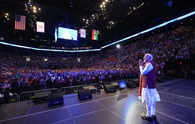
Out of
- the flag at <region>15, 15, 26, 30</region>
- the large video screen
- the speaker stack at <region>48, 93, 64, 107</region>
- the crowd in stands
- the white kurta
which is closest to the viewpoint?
the white kurta

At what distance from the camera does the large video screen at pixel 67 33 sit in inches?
378

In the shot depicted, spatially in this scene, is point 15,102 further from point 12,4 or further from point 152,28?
point 152,28

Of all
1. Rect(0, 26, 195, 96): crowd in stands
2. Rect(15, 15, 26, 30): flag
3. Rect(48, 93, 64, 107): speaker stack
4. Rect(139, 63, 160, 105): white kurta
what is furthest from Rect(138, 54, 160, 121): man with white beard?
Rect(15, 15, 26, 30): flag

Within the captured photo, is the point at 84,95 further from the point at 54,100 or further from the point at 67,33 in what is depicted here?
the point at 67,33

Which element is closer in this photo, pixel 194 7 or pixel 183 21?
pixel 194 7

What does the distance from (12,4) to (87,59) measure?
73.5ft

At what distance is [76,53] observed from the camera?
3050 centimetres

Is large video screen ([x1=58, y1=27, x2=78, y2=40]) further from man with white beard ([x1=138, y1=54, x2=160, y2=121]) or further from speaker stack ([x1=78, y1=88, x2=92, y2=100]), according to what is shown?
man with white beard ([x1=138, y1=54, x2=160, y2=121])

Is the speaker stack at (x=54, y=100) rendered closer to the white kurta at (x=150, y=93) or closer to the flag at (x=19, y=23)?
the white kurta at (x=150, y=93)

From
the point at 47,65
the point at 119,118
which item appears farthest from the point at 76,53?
the point at 119,118

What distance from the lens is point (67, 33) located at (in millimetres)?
10062

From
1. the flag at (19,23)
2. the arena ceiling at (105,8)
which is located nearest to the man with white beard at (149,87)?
the arena ceiling at (105,8)

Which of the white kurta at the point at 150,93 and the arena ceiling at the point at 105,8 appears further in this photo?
the arena ceiling at the point at 105,8

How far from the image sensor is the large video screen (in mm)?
9602
